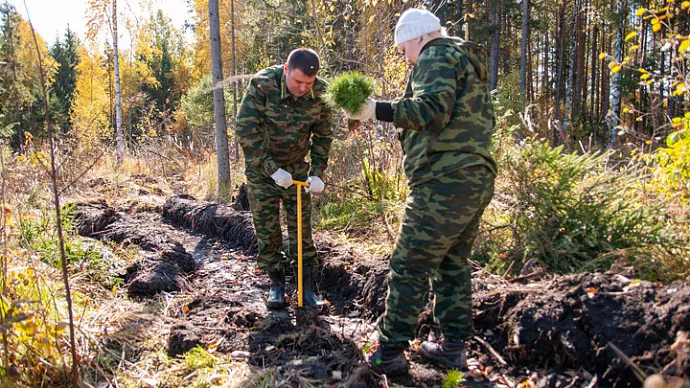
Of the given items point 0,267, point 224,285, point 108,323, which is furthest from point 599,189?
point 0,267

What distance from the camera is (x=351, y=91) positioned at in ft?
9.32

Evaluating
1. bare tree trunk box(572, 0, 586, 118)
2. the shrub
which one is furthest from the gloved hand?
bare tree trunk box(572, 0, 586, 118)

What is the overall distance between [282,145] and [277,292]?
1.28 metres

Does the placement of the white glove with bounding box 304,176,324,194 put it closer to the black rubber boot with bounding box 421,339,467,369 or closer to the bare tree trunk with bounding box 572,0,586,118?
the black rubber boot with bounding box 421,339,467,369

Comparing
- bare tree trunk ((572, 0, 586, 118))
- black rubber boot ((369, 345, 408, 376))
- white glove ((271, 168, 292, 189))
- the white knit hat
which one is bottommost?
black rubber boot ((369, 345, 408, 376))

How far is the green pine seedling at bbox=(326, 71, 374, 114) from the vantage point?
9.25 ft

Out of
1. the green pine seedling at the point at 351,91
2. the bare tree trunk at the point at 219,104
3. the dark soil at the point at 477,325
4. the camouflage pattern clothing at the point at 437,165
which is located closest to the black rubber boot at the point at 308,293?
the dark soil at the point at 477,325

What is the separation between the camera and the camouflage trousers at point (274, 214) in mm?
4090

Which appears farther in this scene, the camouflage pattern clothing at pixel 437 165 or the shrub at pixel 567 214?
the shrub at pixel 567 214

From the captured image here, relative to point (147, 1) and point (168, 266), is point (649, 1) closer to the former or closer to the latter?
point (147, 1)

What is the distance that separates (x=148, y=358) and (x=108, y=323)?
1.78 feet

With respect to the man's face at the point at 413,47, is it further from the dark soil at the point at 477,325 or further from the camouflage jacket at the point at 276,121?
the dark soil at the point at 477,325

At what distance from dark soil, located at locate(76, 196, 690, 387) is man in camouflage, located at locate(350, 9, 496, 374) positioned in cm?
31

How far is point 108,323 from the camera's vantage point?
339 centimetres
